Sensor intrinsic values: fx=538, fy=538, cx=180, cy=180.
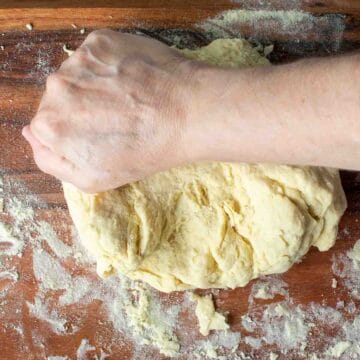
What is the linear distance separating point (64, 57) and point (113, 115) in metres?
0.47

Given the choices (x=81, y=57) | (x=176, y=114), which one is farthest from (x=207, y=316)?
(x=81, y=57)

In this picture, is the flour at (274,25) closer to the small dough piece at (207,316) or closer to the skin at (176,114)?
the skin at (176,114)

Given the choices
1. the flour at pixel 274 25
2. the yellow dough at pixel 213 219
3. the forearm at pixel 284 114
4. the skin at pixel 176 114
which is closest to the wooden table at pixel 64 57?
the flour at pixel 274 25

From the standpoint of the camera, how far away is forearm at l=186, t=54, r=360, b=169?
1.08 meters

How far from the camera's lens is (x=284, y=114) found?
1126 millimetres

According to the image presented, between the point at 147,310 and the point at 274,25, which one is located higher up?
the point at 274,25

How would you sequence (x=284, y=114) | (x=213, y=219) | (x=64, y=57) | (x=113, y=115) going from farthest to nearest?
1. (x=64, y=57)
2. (x=213, y=219)
3. (x=113, y=115)
4. (x=284, y=114)

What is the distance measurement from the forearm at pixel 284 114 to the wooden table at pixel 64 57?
450 mm

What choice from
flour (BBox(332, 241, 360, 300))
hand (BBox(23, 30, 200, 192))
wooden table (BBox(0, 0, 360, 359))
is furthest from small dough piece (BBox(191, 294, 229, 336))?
hand (BBox(23, 30, 200, 192))

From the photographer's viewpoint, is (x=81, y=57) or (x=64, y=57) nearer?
(x=81, y=57)

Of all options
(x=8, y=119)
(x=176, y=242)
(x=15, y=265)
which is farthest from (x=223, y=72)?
(x=15, y=265)

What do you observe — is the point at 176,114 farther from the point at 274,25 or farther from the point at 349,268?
the point at 349,268

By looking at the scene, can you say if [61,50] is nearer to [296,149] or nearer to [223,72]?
[223,72]

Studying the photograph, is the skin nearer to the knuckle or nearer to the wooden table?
the knuckle
